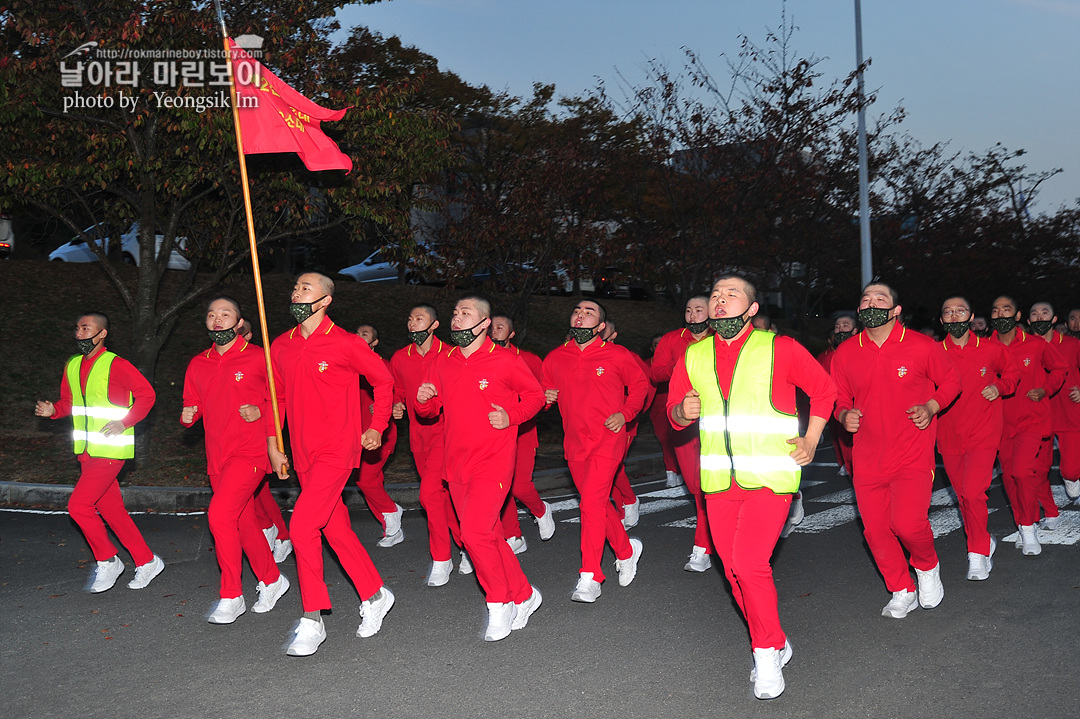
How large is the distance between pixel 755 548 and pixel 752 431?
0.57m

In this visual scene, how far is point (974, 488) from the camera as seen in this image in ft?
24.3

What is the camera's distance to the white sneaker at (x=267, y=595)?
6703mm

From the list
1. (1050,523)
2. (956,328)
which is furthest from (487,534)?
(1050,523)

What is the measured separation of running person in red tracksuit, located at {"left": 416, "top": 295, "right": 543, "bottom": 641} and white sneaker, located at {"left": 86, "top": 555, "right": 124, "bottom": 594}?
9.00ft

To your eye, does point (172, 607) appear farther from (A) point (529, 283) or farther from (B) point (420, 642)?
(A) point (529, 283)

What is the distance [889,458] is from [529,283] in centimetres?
1082

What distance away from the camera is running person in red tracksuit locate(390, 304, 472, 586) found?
7605 millimetres

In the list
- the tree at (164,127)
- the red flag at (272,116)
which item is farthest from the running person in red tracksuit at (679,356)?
the tree at (164,127)

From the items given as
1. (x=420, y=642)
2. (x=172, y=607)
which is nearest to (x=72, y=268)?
(x=172, y=607)

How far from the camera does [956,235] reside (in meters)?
28.9

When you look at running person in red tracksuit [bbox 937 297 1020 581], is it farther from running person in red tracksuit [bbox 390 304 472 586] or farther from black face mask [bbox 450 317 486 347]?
running person in red tracksuit [bbox 390 304 472 586]

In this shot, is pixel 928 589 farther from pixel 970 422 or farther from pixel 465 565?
pixel 465 565

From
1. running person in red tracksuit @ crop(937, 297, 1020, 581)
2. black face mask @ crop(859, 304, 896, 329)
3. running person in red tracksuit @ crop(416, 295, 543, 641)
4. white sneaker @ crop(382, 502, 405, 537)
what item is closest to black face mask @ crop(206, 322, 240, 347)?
running person in red tracksuit @ crop(416, 295, 543, 641)

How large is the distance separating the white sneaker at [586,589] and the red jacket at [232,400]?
2.20 metres
